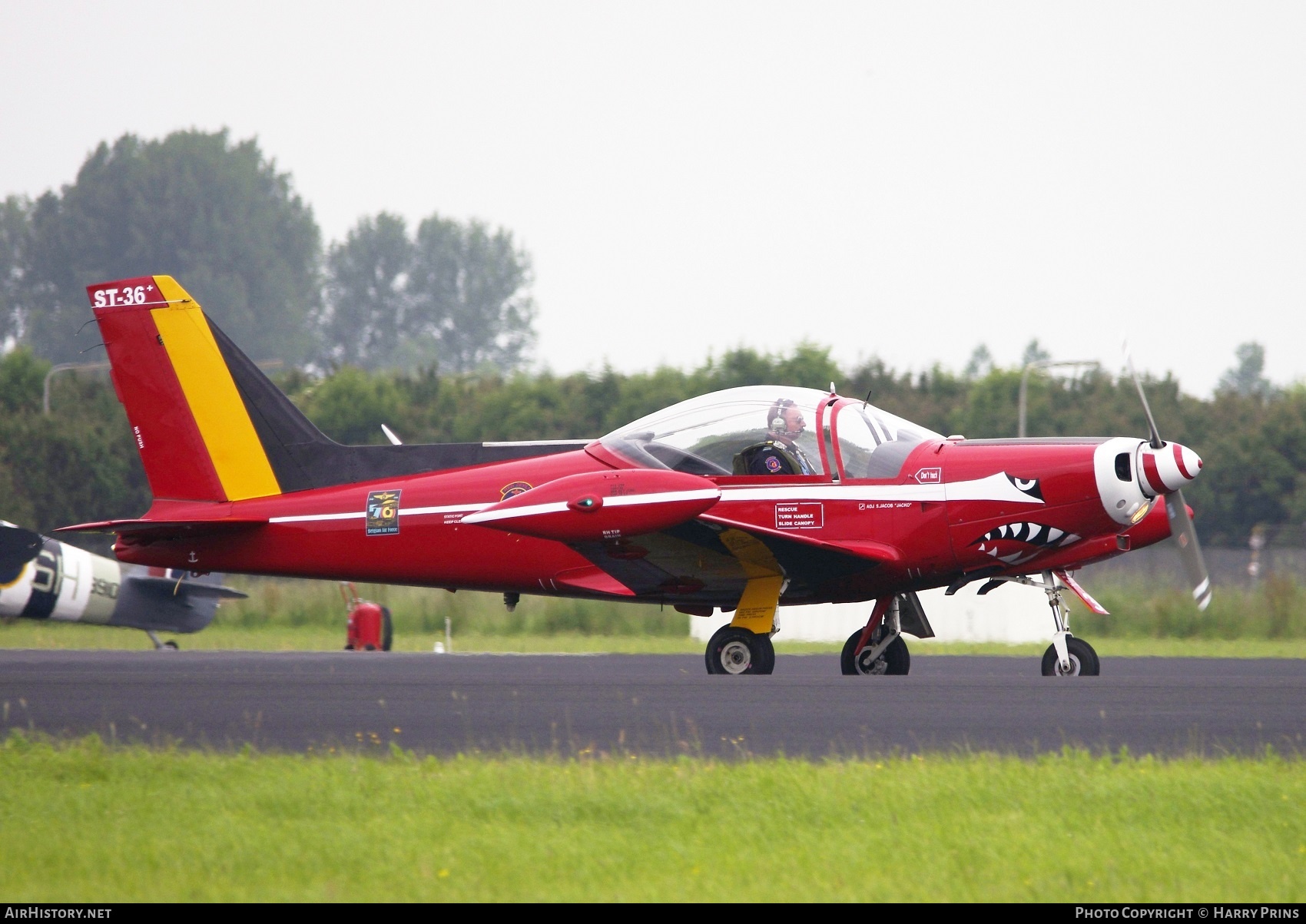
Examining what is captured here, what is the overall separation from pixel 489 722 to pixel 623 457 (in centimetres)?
408

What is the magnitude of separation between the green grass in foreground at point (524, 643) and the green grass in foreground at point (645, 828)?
39.6 feet

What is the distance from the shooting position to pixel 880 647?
13344mm

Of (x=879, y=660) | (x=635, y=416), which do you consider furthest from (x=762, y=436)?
(x=635, y=416)

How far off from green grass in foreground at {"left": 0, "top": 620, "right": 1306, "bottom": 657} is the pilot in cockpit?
22.7ft

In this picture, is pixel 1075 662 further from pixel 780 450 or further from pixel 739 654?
pixel 780 450

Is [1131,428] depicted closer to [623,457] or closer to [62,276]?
[623,457]

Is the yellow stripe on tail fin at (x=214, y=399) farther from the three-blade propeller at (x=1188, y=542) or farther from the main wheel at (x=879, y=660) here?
the three-blade propeller at (x=1188, y=542)

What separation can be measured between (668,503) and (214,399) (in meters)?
5.13

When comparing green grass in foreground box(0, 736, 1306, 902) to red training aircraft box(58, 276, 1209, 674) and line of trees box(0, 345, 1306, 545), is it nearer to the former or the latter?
red training aircraft box(58, 276, 1209, 674)

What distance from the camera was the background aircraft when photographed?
21828 millimetres

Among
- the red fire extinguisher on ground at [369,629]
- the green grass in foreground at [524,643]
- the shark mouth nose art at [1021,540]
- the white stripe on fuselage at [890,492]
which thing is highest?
the white stripe on fuselage at [890,492]

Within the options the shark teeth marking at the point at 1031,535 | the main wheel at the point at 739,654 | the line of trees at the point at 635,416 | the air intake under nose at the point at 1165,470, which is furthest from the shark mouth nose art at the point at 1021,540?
the line of trees at the point at 635,416

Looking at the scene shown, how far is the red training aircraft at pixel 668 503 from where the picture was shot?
1203cm
